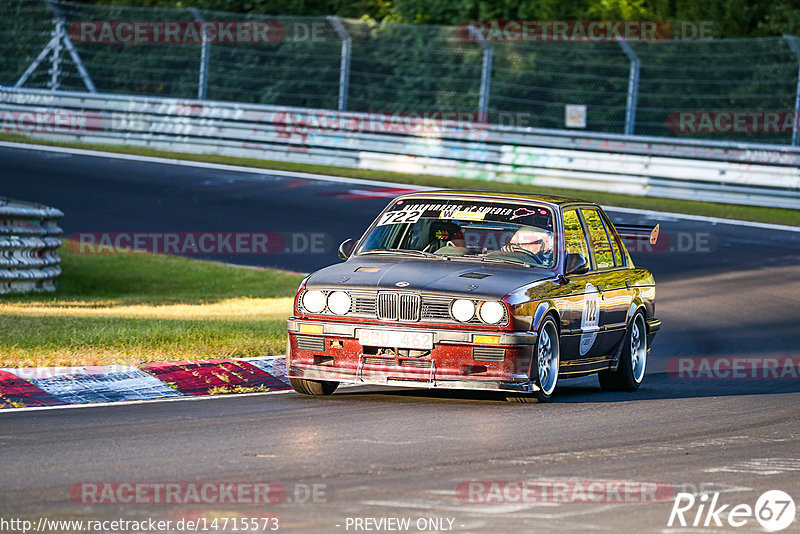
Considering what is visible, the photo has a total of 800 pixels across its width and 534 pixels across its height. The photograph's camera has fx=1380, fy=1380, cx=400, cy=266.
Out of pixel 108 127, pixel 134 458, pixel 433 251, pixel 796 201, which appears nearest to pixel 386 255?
pixel 433 251

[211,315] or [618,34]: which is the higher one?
[618,34]

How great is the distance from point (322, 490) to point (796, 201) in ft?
58.5

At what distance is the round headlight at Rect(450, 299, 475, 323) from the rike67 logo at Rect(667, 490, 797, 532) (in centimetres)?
287

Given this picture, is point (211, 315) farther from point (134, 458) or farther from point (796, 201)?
point (796, 201)

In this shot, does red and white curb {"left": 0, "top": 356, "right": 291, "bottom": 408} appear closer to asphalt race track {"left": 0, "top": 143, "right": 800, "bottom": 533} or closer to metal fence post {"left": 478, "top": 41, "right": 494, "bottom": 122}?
asphalt race track {"left": 0, "top": 143, "right": 800, "bottom": 533}

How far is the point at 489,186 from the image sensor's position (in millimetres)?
24031

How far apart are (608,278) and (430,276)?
6.61 feet

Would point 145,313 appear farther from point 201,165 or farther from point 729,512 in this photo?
point 201,165

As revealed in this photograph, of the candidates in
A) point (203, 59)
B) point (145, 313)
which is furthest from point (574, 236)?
point (203, 59)

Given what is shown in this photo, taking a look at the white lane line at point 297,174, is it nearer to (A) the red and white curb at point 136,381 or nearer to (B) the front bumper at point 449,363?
(A) the red and white curb at point 136,381

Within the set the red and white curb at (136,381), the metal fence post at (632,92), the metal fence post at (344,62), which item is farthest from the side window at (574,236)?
the metal fence post at (344,62)

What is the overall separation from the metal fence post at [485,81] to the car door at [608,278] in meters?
14.0

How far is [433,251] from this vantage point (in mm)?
10133

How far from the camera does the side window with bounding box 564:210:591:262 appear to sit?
405 inches
